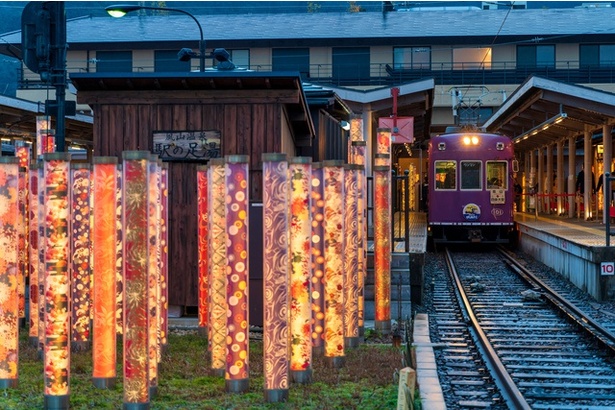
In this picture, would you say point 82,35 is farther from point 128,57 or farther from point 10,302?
point 10,302

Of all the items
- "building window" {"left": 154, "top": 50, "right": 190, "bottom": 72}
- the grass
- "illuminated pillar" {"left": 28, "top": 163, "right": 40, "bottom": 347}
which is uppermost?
"building window" {"left": 154, "top": 50, "right": 190, "bottom": 72}

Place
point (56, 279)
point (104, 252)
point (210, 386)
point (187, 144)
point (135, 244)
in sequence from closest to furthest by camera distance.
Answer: point (135, 244) → point (56, 279) → point (104, 252) → point (210, 386) → point (187, 144)

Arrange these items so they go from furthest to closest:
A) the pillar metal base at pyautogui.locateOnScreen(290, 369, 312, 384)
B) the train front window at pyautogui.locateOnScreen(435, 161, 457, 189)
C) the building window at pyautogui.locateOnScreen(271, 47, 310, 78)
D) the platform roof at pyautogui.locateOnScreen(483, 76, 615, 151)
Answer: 1. the building window at pyautogui.locateOnScreen(271, 47, 310, 78)
2. the train front window at pyautogui.locateOnScreen(435, 161, 457, 189)
3. the platform roof at pyautogui.locateOnScreen(483, 76, 615, 151)
4. the pillar metal base at pyautogui.locateOnScreen(290, 369, 312, 384)

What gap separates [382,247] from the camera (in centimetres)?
1186

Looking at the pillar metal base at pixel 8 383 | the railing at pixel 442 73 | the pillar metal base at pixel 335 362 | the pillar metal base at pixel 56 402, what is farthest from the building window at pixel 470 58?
the pillar metal base at pixel 56 402

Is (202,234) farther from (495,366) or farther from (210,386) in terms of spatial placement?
(495,366)

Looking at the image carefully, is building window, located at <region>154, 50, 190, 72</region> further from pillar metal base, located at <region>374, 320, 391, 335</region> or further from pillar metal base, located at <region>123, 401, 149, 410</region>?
pillar metal base, located at <region>123, 401, 149, 410</region>

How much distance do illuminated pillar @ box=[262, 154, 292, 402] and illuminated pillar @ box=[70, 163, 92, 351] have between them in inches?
85.7

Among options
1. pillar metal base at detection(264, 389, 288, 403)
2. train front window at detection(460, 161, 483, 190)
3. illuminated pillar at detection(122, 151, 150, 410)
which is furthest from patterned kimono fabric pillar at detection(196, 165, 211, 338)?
train front window at detection(460, 161, 483, 190)

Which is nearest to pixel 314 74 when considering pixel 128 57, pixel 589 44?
pixel 128 57

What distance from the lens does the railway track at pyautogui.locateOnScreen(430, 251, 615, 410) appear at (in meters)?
9.21

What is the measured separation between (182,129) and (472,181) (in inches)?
622

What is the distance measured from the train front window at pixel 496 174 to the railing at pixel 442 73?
16725 millimetres

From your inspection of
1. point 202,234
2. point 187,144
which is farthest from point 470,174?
point 202,234
